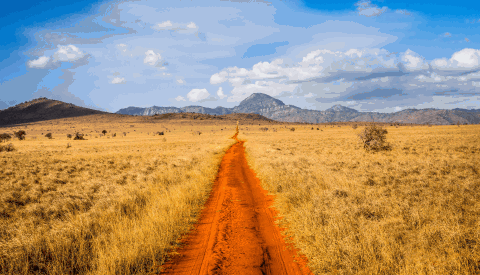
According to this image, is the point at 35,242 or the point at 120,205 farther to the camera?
the point at 120,205

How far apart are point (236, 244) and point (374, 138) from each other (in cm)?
2428

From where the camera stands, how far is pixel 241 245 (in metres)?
6.21

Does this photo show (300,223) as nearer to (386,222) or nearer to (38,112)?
(386,222)

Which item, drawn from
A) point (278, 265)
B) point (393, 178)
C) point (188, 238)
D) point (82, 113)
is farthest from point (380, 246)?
point (82, 113)

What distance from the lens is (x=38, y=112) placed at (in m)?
135

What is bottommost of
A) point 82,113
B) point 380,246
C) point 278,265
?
point 278,265

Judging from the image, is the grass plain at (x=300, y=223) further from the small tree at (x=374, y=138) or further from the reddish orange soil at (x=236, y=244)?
the small tree at (x=374, y=138)

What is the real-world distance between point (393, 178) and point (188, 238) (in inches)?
419

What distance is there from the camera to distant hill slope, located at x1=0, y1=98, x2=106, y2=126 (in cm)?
12497

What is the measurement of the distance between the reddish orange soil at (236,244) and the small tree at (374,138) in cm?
1875

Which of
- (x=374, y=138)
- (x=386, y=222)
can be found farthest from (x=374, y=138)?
(x=386, y=222)

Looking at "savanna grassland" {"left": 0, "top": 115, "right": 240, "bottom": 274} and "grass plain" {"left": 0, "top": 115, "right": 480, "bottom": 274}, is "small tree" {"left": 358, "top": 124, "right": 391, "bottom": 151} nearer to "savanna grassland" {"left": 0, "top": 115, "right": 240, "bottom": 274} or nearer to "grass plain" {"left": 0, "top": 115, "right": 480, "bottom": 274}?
"grass plain" {"left": 0, "top": 115, "right": 480, "bottom": 274}

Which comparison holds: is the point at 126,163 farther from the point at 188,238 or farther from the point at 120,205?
the point at 188,238

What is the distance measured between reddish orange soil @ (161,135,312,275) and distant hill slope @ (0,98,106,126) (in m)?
157
